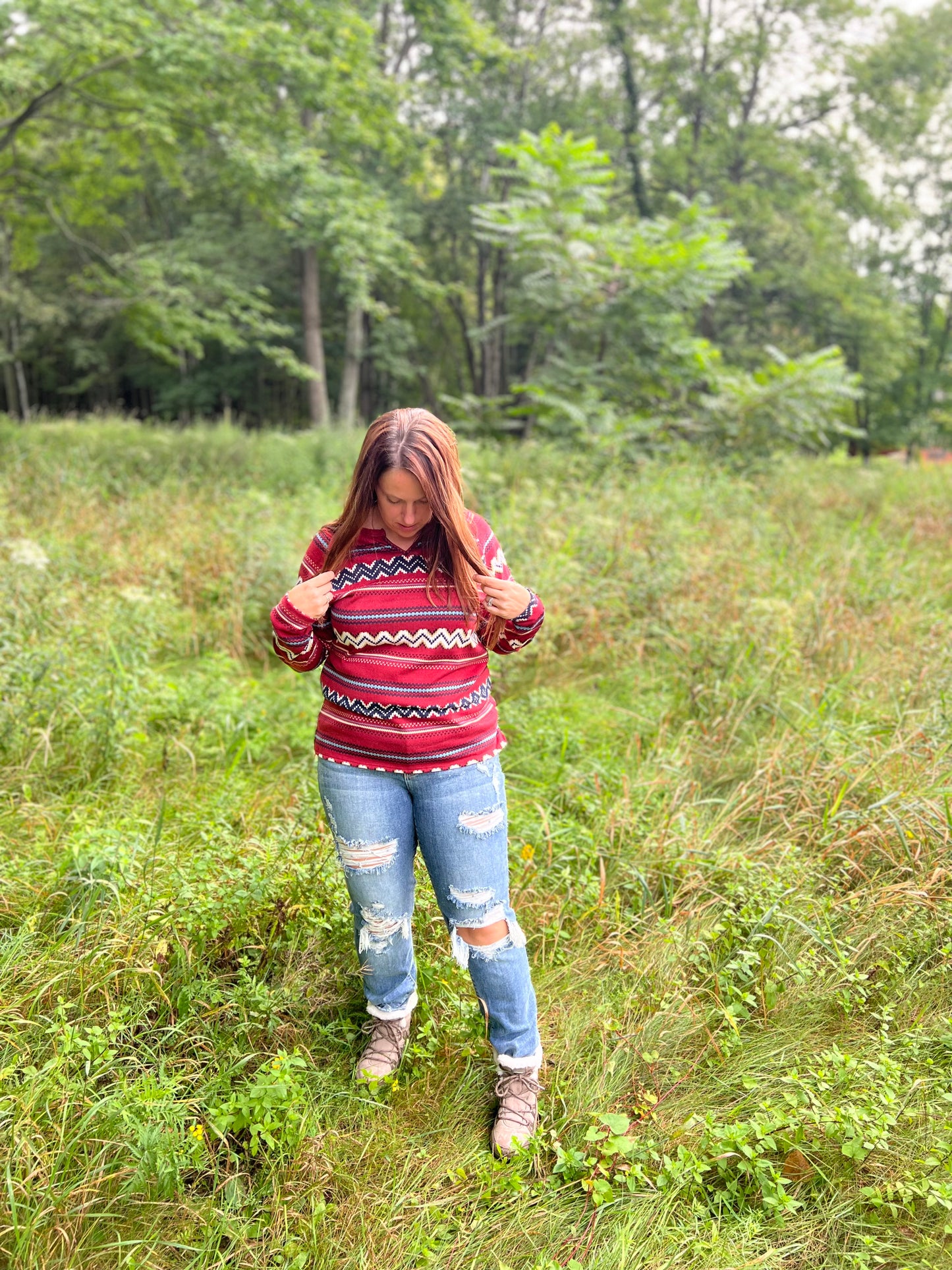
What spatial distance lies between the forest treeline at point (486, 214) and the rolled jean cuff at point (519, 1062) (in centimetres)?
709

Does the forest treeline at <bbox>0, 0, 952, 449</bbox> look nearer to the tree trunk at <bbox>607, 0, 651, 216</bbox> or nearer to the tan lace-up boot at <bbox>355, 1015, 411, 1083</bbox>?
the tree trunk at <bbox>607, 0, 651, 216</bbox>

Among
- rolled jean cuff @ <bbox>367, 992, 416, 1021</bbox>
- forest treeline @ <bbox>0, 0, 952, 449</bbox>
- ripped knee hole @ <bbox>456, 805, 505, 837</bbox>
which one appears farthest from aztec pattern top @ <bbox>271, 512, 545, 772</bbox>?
forest treeline @ <bbox>0, 0, 952, 449</bbox>

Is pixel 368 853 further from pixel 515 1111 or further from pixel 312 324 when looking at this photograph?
pixel 312 324

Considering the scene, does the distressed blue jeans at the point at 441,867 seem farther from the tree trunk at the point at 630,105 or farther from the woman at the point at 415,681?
the tree trunk at the point at 630,105

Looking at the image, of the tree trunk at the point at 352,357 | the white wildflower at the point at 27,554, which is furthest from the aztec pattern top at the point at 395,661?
the tree trunk at the point at 352,357

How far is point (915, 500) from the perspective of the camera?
8750mm

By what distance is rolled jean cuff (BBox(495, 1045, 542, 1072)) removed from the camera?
7.38ft

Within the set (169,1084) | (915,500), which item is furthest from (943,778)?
(915,500)

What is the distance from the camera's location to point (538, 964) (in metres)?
2.73

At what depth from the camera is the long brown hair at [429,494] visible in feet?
6.38

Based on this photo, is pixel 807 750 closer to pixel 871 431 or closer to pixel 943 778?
pixel 943 778

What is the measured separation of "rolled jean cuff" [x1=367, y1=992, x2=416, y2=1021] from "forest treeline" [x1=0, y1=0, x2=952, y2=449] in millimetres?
6998

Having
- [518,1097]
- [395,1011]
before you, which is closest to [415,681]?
[395,1011]

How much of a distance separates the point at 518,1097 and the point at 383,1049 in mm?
387
